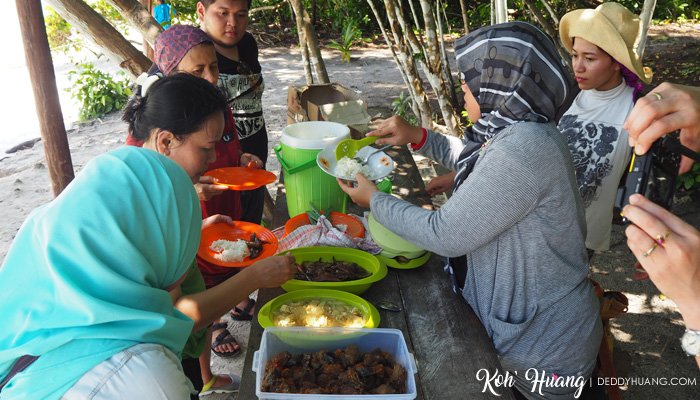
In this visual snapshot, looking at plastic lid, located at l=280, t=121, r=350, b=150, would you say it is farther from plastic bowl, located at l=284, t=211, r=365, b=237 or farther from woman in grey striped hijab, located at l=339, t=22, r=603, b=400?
woman in grey striped hijab, located at l=339, t=22, r=603, b=400

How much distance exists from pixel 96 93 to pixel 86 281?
887 cm

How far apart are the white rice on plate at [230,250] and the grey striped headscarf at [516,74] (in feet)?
4.13

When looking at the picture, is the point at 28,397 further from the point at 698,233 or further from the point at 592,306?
the point at 592,306

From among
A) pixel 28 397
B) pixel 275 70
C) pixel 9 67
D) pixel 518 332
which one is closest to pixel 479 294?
pixel 518 332

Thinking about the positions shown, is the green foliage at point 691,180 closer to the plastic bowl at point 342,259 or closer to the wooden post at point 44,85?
the plastic bowl at point 342,259

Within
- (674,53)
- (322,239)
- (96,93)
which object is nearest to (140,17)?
(322,239)

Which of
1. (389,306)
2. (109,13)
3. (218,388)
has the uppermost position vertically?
(109,13)

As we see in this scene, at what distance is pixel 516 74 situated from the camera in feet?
6.39

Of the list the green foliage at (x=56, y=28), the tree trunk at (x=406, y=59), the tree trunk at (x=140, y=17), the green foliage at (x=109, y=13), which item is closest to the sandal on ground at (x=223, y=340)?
the tree trunk at (x=140, y=17)

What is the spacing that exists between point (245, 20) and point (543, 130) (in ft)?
7.93

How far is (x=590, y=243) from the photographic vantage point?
322 centimetres

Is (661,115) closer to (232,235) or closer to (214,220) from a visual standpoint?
(232,235)

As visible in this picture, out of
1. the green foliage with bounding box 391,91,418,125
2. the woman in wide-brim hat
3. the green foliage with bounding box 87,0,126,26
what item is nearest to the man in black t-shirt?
the woman in wide-brim hat

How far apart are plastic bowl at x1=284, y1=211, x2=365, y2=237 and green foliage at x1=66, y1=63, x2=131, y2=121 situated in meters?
7.74
